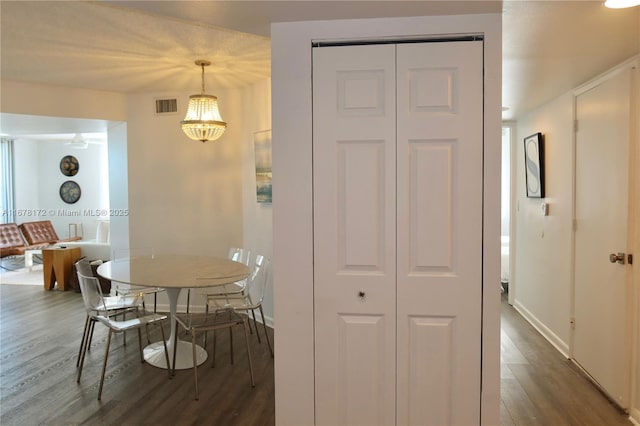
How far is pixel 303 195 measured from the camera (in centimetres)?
204

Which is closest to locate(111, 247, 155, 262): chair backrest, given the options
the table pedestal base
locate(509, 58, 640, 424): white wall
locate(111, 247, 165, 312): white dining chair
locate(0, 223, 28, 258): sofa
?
locate(111, 247, 165, 312): white dining chair

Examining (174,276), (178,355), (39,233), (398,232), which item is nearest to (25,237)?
(39,233)

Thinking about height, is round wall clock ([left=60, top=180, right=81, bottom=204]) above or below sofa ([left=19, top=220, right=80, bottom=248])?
above

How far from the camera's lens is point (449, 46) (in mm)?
1938

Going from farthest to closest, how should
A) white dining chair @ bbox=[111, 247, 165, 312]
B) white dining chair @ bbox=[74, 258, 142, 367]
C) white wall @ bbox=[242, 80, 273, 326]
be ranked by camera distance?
white wall @ bbox=[242, 80, 273, 326] < white dining chair @ bbox=[111, 247, 165, 312] < white dining chair @ bbox=[74, 258, 142, 367]

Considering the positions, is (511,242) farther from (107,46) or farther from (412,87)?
(107,46)

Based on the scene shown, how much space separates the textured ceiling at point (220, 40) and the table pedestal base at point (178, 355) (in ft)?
7.54

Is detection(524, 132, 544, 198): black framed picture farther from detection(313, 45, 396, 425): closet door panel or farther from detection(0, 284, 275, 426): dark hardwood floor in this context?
detection(0, 284, 275, 426): dark hardwood floor

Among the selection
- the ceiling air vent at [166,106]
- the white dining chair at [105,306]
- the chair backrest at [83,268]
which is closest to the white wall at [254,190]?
the ceiling air vent at [166,106]

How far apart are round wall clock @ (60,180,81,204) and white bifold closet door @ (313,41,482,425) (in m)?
9.23

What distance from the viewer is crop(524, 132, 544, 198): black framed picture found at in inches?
161

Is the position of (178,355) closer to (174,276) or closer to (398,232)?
(174,276)

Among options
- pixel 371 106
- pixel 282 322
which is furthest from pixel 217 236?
pixel 371 106

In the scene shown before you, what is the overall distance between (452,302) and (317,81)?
119cm
